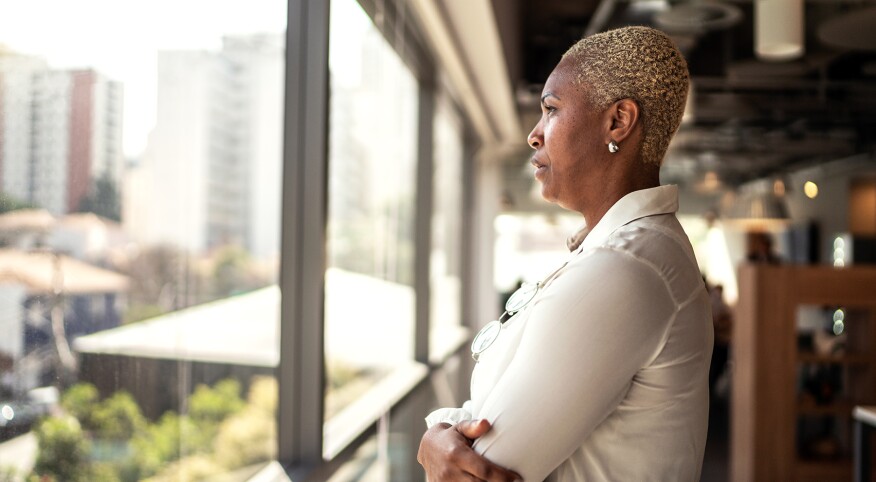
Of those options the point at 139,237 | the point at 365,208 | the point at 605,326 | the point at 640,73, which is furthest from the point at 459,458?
the point at 365,208

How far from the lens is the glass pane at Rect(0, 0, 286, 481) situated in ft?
4.30

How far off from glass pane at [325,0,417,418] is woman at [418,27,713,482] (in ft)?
6.09

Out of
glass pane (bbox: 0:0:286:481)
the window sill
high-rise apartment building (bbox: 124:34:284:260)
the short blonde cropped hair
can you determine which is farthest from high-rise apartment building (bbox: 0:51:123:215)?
the window sill

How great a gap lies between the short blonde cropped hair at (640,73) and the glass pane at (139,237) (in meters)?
0.87

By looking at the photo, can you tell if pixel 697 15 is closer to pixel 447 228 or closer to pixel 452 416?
pixel 447 228

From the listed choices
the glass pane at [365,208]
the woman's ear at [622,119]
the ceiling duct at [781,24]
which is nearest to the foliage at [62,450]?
the woman's ear at [622,119]

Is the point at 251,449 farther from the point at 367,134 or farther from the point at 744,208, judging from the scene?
the point at 744,208

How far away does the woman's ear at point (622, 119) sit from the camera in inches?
42.3

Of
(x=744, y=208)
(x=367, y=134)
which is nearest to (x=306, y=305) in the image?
(x=367, y=134)

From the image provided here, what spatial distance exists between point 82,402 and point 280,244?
1.25 metres

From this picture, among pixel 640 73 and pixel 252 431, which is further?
pixel 252 431

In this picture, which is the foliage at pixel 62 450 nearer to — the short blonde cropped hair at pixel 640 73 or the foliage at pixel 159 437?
the foliage at pixel 159 437

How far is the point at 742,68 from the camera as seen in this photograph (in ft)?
21.8

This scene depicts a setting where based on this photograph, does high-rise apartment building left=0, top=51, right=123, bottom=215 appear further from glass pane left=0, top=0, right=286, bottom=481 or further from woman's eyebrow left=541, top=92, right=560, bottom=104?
woman's eyebrow left=541, top=92, right=560, bottom=104
